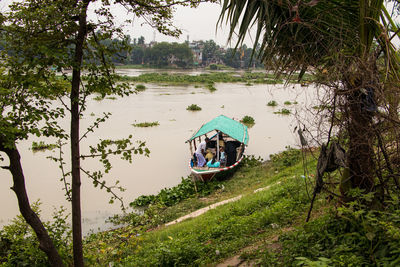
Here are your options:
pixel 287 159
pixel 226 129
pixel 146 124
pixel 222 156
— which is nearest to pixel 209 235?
pixel 222 156

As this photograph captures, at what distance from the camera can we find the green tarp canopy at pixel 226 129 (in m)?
11.4

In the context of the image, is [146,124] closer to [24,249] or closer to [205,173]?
[205,173]

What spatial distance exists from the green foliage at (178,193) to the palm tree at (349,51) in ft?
18.4

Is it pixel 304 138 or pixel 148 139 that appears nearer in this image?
pixel 304 138

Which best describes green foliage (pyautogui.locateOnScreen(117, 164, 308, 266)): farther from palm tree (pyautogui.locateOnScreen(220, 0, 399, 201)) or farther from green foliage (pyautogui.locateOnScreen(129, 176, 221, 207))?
green foliage (pyautogui.locateOnScreen(129, 176, 221, 207))

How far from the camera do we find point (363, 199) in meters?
3.33

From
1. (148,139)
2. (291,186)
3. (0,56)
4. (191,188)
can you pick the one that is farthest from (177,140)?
(0,56)

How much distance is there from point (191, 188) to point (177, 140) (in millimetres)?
5344

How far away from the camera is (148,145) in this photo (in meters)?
13.6

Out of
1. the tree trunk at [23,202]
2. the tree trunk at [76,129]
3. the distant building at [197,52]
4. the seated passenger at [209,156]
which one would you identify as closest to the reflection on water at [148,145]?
the seated passenger at [209,156]

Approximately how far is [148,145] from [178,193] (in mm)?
5019

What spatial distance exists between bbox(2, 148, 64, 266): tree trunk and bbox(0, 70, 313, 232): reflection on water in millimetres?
2914

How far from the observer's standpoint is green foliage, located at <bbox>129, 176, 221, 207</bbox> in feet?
28.2

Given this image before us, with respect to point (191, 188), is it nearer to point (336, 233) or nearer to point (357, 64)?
point (336, 233)
